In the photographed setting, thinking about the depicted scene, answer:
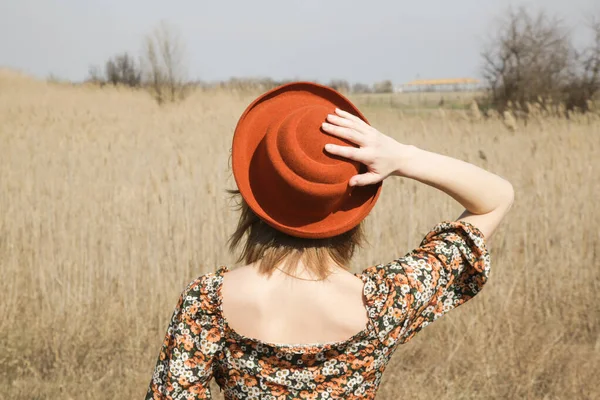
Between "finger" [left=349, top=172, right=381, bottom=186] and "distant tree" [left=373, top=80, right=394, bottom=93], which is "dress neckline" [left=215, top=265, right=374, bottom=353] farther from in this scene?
"distant tree" [left=373, top=80, right=394, bottom=93]

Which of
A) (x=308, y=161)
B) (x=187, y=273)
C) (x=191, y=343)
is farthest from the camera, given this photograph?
(x=187, y=273)

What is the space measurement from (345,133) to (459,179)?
1.14 feet

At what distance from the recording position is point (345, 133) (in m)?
1.20

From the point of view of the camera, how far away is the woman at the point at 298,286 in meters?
1.26

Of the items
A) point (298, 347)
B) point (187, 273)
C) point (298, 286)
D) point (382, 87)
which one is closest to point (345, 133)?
point (298, 286)

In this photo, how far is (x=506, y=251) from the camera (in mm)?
4500

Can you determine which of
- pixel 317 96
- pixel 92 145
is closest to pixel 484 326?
pixel 317 96

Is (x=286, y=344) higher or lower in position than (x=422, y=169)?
lower

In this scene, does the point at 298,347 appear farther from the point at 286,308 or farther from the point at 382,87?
the point at 382,87

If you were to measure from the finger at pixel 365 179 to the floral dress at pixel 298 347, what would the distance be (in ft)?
0.65

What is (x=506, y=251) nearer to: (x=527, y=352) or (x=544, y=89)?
(x=527, y=352)

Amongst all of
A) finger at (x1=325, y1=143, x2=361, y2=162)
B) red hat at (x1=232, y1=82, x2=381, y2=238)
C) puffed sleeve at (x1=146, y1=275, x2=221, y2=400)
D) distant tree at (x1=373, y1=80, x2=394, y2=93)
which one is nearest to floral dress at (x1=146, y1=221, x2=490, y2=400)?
puffed sleeve at (x1=146, y1=275, x2=221, y2=400)

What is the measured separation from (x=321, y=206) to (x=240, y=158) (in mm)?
192

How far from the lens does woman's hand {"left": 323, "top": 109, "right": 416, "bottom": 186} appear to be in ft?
3.91
